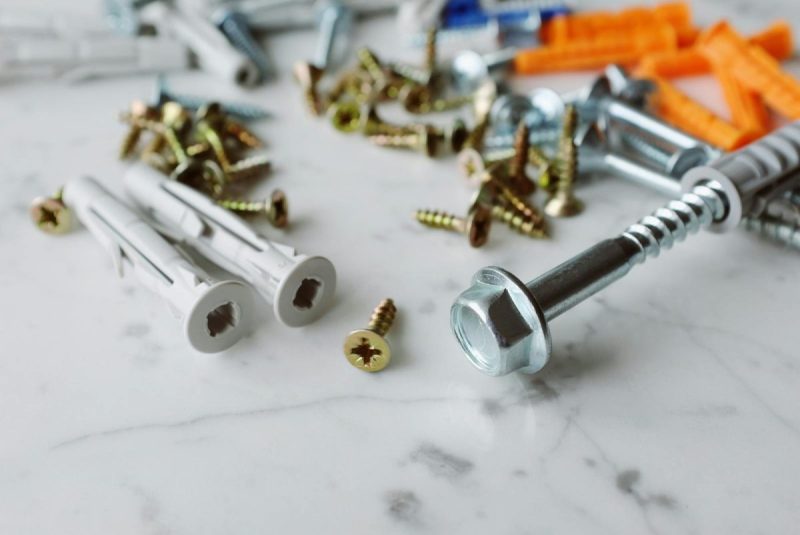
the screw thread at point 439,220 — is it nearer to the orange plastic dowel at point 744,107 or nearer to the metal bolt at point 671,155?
the metal bolt at point 671,155

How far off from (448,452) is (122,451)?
0.46 m

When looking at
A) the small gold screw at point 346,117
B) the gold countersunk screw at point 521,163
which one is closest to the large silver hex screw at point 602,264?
the gold countersunk screw at point 521,163

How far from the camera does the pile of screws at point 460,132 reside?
1565 millimetres

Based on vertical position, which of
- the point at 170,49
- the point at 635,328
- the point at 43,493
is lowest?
the point at 43,493

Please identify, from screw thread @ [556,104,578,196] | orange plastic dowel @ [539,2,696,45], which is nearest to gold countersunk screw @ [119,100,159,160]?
screw thread @ [556,104,578,196]

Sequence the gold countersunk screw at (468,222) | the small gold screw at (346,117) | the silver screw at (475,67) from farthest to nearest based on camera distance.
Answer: the silver screw at (475,67)
the small gold screw at (346,117)
the gold countersunk screw at (468,222)

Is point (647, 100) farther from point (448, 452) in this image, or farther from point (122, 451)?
point (122, 451)

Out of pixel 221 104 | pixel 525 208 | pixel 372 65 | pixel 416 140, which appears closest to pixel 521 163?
pixel 525 208

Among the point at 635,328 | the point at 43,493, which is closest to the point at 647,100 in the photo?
the point at 635,328

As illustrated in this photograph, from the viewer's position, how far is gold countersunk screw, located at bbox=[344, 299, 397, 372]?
125 centimetres

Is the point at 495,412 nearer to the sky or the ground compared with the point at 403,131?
nearer to the ground

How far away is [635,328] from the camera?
136cm

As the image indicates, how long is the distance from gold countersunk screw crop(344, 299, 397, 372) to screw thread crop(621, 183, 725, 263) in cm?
40

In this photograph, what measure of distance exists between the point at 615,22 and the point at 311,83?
775 millimetres
